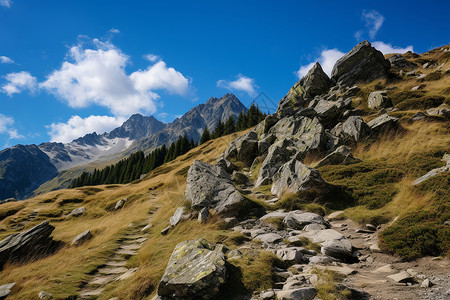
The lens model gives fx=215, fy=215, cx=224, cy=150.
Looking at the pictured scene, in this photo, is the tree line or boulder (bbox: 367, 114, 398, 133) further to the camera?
the tree line

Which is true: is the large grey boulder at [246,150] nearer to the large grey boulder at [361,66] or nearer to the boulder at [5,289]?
the boulder at [5,289]

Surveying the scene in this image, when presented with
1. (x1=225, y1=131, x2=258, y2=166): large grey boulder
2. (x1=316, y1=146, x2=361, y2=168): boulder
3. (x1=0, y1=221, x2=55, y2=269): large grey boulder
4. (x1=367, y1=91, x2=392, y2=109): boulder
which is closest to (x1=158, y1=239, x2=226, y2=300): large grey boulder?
(x1=0, y1=221, x2=55, y2=269): large grey boulder

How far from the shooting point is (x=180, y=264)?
5.94 metres

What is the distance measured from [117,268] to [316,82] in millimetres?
40032

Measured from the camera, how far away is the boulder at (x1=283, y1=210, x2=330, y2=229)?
9008 millimetres

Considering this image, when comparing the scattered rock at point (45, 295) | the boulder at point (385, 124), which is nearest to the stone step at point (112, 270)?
the scattered rock at point (45, 295)

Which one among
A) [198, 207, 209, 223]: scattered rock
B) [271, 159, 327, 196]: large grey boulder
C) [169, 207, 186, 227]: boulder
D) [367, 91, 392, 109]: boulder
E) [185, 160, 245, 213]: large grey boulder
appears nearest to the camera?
[198, 207, 209, 223]: scattered rock

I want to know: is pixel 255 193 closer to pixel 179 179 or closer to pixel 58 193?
pixel 179 179

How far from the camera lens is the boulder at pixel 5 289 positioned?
23.9ft

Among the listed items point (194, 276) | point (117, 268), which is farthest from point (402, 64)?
point (117, 268)

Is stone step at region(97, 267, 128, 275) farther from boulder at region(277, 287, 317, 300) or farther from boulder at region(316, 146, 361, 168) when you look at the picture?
boulder at region(316, 146, 361, 168)

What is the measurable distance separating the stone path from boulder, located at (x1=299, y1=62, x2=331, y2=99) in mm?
35910

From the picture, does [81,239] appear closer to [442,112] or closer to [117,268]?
[117,268]

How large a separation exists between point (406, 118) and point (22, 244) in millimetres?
28534
